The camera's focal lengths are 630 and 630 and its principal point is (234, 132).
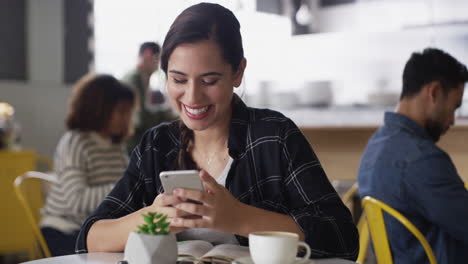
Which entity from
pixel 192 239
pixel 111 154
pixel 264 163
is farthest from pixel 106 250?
pixel 111 154

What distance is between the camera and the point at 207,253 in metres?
1.20

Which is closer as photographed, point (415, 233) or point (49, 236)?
point (415, 233)

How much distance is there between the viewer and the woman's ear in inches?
61.9

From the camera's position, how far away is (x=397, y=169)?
2020mm

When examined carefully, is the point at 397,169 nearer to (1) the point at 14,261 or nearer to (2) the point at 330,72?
(1) the point at 14,261

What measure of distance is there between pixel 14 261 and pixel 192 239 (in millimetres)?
3852

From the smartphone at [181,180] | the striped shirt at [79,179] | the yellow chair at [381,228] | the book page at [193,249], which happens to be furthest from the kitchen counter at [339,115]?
the smartphone at [181,180]

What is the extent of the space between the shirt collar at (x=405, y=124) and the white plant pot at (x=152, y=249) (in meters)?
1.30

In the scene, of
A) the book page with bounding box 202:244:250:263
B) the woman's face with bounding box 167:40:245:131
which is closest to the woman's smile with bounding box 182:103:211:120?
the woman's face with bounding box 167:40:245:131

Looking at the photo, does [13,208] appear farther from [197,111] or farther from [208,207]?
[208,207]

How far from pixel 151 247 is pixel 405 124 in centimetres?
133

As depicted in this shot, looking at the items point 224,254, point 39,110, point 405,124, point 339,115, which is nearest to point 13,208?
point 39,110

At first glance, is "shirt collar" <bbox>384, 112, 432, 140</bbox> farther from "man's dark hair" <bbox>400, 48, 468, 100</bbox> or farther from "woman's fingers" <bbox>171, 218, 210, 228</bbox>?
"woman's fingers" <bbox>171, 218, 210, 228</bbox>

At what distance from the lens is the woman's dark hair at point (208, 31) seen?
1.49 m
